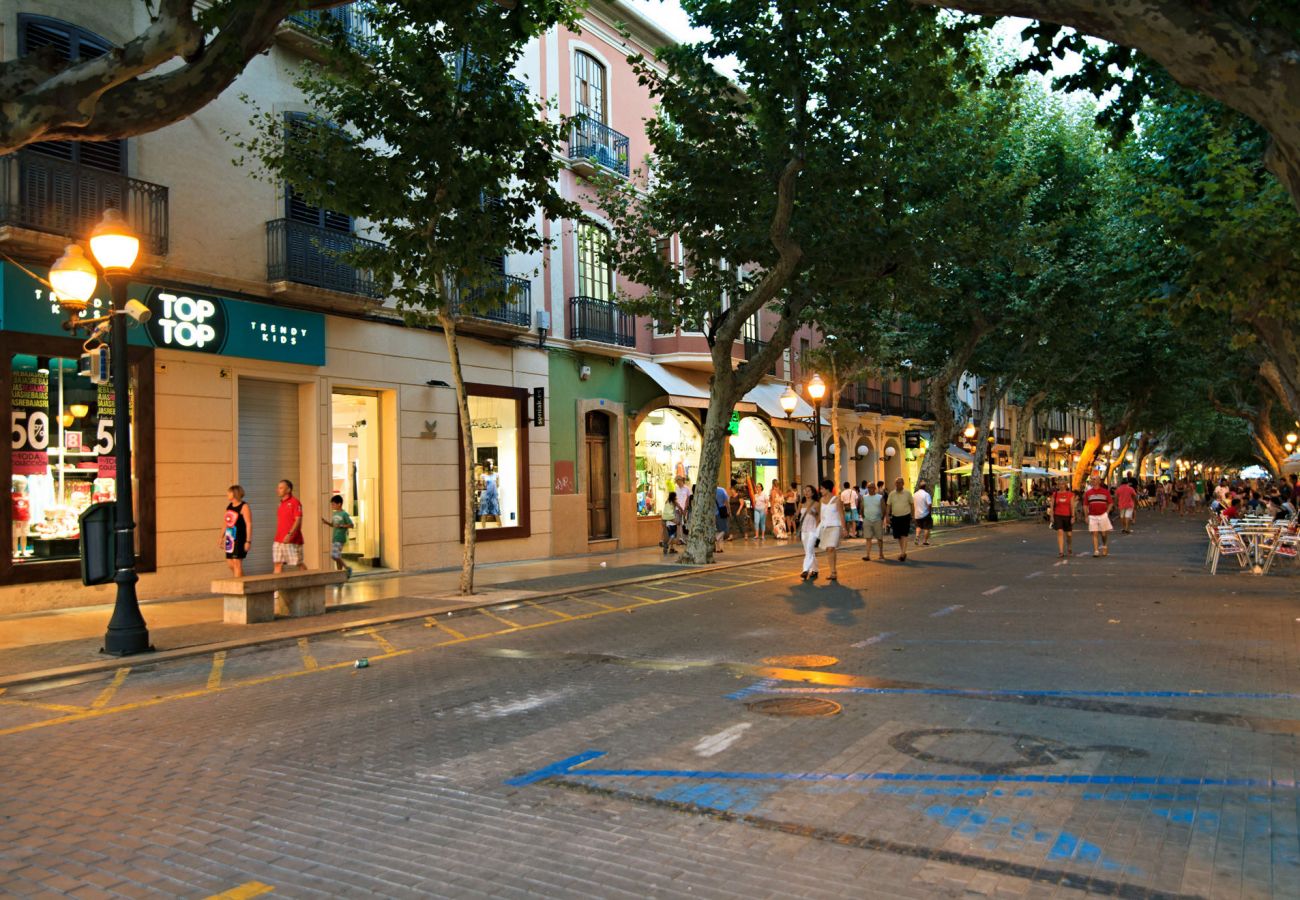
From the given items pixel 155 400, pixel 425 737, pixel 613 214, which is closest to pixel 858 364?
pixel 613 214

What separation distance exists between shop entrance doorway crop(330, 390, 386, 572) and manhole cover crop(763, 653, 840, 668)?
38.7 feet

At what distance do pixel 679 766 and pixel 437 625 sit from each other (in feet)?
23.2

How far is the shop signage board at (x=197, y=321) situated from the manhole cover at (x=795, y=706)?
10.5m

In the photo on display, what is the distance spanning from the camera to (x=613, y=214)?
67.9ft

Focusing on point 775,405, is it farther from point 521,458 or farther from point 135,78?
point 135,78

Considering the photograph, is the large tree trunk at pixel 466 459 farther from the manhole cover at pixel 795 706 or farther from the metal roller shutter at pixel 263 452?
the manhole cover at pixel 795 706

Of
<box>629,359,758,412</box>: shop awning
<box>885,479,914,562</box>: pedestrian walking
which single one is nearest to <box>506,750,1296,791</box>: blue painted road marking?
<box>885,479,914,562</box>: pedestrian walking

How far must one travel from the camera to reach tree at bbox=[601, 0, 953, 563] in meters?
16.5

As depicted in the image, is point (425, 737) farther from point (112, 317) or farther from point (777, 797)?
point (112, 317)

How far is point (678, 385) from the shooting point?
2606cm

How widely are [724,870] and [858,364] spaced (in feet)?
86.1

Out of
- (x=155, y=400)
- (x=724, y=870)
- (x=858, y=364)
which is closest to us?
(x=724, y=870)

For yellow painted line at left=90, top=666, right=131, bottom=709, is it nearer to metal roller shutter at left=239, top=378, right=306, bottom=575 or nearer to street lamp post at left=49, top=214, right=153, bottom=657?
street lamp post at left=49, top=214, right=153, bottom=657

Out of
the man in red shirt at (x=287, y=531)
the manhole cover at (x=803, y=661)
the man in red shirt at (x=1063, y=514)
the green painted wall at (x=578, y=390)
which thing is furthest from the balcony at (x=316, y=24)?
the man in red shirt at (x=1063, y=514)
